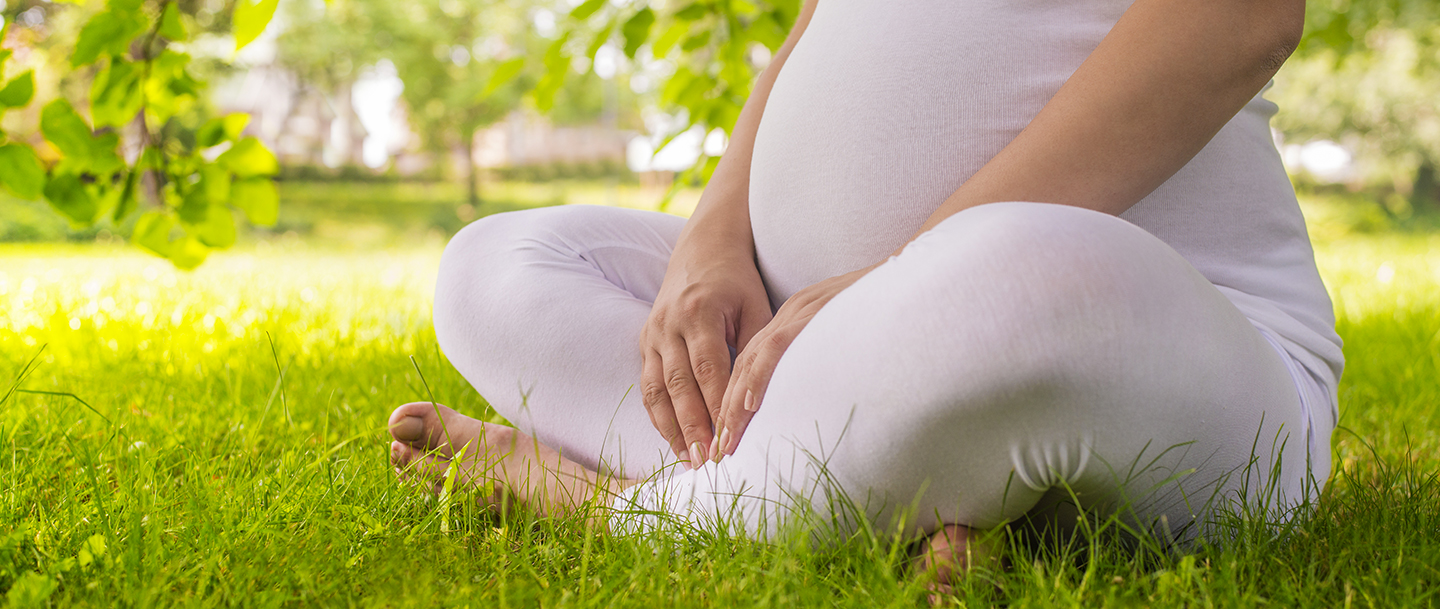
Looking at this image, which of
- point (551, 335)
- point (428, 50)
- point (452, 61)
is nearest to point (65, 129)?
point (551, 335)

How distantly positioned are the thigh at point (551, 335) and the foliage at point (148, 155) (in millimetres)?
873

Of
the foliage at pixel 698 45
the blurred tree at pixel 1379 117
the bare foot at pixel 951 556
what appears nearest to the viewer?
the bare foot at pixel 951 556

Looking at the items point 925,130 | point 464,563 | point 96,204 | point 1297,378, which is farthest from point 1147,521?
point 96,204

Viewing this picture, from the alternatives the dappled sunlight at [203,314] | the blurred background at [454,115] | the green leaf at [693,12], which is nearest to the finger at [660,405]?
the dappled sunlight at [203,314]

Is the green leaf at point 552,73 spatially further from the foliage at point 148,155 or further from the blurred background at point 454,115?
the blurred background at point 454,115

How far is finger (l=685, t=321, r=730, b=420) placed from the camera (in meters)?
1.20

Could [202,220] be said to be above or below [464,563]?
above

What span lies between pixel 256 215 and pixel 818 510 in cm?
171

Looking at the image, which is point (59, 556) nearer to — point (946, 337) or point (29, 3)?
point (946, 337)

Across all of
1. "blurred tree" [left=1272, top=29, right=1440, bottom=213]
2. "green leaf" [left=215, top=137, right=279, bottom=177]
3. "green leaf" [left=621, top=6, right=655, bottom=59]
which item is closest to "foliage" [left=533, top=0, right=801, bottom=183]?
"green leaf" [left=621, top=6, right=655, bottom=59]

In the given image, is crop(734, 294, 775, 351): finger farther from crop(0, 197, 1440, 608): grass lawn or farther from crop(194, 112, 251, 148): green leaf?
crop(194, 112, 251, 148): green leaf

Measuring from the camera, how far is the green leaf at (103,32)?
6.29 feet

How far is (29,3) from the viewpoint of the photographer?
15.6m

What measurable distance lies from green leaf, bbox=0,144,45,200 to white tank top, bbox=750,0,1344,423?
1504 millimetres
